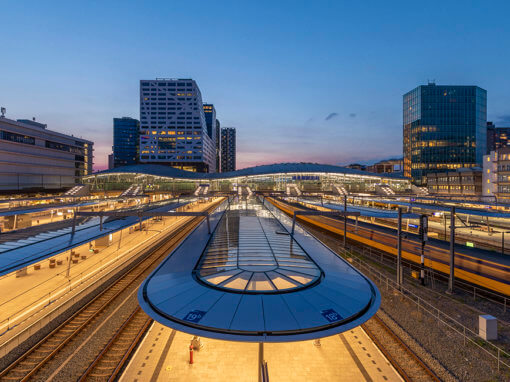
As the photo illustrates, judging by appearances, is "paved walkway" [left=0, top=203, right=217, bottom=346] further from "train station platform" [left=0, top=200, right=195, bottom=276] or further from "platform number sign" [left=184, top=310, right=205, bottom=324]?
"platform number sign" [left=184, top=310, right=205, bottom=324]

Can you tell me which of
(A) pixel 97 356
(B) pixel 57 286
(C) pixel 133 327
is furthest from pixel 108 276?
(A) pixel 97 356

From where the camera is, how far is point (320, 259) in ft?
43.7

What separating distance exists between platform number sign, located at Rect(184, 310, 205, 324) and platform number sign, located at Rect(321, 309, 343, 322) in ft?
12.4

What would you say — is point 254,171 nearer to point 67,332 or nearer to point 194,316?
point 67,332

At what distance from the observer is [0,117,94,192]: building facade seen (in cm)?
5734

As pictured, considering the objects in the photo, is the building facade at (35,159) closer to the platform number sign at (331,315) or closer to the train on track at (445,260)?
the train on track at (445,260)

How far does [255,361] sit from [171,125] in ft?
490

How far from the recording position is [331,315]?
783 centimetres

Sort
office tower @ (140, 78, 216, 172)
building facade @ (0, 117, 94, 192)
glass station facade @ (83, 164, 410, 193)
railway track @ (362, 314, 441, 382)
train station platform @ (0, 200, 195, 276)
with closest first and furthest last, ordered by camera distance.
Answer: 1. railway track @ (362, 314, 441, 382)
2. train station platform @ (0, 200, 195, 276)
3. building facade @ (0, 117, 94, 192)
4. glass station facade @ (83, 164, 410, 193)
5. office tower @ (140, 78, 216, 172)

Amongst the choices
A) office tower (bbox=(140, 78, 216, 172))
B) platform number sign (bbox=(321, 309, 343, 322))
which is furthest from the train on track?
office tower (bbox=(140, 78, 216, 172))

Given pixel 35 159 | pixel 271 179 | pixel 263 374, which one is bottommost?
pixel 263 374

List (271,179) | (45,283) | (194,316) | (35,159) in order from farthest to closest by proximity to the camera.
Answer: (271,179) < (35,159) < (45,283) < (194,316)

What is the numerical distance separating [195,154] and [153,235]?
115682 mm

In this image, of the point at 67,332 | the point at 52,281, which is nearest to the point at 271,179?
the point at 52,281
